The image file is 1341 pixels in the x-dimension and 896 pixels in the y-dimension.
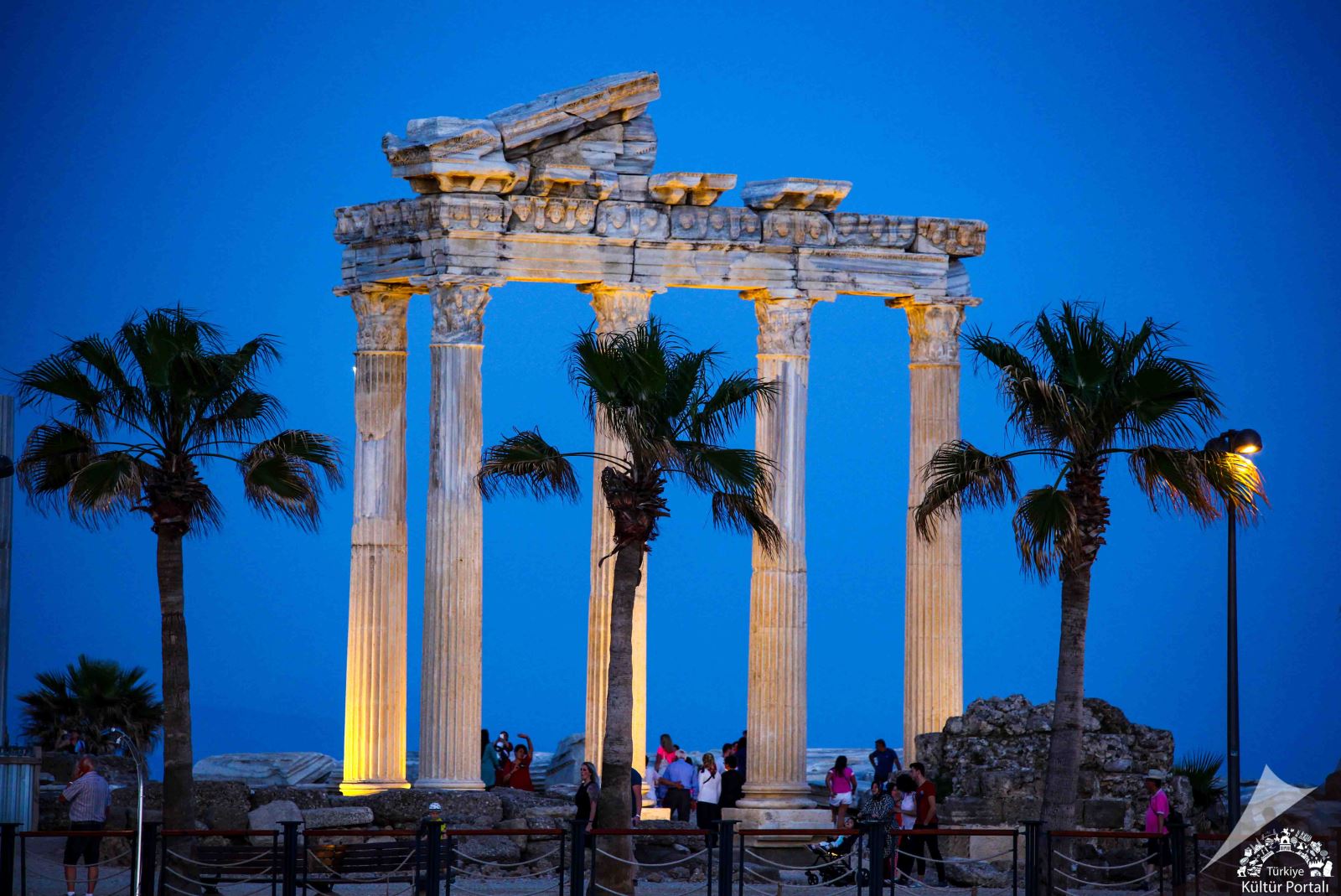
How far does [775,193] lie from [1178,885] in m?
16.4

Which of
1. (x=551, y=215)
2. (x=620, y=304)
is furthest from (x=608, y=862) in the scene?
(x=551, y=215)

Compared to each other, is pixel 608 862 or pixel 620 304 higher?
pixel 620 304

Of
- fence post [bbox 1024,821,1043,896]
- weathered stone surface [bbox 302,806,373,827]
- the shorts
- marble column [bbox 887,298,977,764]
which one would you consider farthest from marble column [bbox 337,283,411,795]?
fence post [bbox 1024,821,1043,896]

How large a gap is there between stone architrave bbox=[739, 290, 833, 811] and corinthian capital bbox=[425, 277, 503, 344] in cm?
476

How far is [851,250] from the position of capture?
1603 inches

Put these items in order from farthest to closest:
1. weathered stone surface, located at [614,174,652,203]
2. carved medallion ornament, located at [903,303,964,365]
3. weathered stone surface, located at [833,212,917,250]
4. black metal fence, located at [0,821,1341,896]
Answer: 1. carved medallion ornament, located at [903,303,964,365]
2. weathered stone surface, located at [833,212,917,250]
3. weathered stone surface, located at [614,174,652,203]
4. black metal fence, located at [0,821,1341,896]

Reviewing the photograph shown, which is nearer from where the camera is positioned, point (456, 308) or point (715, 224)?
point (456, 308)

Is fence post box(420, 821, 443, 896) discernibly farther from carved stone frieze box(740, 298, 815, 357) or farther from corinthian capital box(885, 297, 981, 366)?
corinthian capital box(885, 297, 981, 366)

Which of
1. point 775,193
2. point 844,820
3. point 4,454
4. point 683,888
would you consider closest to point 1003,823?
point 844,820

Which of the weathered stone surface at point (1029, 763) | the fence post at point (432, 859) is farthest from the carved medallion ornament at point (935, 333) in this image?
the fence post at point (432, 859)

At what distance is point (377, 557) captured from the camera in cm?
3962

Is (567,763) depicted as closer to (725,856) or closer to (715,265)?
(715,265)

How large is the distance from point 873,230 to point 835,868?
1139cm

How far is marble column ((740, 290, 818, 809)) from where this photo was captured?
1567 inches
